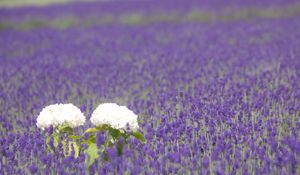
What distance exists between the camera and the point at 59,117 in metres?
→ 4.35

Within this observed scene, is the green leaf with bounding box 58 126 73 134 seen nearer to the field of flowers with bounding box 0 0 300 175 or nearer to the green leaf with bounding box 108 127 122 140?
the field of flowers with bounding box 0 0 300 175

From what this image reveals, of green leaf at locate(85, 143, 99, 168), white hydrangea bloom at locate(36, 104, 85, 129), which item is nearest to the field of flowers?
green leaf at locate(85, 143, 99, 168)

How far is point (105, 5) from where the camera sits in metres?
23.1

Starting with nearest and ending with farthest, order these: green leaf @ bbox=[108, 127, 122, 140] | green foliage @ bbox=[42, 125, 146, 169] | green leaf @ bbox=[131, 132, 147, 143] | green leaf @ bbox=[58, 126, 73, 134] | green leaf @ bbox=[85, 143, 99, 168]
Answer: green leaf @ bbox=[85, 143, 99, 168] → green foliage @ bbox=[42, 125, 146, 169] → green leaf @ bbox=[131, 132, 147, 143] → green leaf @ bbox=[108, 127, 122, 140] → green leaf @ bbox=[58, 126, 73, 134]

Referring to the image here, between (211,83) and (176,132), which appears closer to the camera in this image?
(176,132)

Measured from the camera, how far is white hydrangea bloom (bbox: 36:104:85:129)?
4.34m

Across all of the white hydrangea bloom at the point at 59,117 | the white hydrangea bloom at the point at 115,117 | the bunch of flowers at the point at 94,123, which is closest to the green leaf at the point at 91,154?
the bunch of flowers at the point at 94,123

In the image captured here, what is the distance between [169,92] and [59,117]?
7.61 feet

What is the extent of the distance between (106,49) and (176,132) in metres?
7.02

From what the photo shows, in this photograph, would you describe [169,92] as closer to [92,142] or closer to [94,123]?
[94,123]

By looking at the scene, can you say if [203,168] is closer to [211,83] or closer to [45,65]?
[211,83]

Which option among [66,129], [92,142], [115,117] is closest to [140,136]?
[115,117]

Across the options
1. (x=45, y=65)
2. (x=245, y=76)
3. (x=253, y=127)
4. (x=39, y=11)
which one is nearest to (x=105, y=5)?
(x=39, y=11)

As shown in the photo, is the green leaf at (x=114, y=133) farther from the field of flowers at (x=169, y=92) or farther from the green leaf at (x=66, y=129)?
the green leaf at (x=66, y=129)
